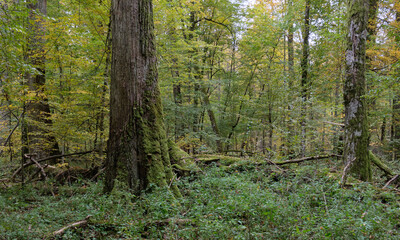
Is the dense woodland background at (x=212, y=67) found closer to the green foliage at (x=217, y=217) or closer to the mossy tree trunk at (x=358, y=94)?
the mossy tree trunk at (x=358, y=94)

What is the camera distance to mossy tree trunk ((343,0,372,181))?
5.31 meters

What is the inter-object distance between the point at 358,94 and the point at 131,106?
524cm

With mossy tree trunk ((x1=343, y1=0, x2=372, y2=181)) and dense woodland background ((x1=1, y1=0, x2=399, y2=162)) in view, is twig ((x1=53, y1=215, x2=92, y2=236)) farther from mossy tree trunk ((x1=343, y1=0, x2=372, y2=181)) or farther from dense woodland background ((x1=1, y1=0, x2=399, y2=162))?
mossy tree trunk ((x1=343, y1=0, x2=372, y2=181))

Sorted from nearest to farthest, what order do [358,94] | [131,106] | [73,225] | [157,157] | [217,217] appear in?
Answer: [73,225] → [217,217] → [131,106] → [157,157] → [358,94]

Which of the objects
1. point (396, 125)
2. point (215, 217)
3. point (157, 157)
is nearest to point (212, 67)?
point (157, 157)

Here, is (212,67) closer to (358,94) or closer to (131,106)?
(358,94)

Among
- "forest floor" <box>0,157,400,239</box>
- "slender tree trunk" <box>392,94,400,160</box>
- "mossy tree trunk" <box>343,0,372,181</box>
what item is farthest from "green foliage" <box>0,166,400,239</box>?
"slender tree trunk" <box>392,94,400,160</box>

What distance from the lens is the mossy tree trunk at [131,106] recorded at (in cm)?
406

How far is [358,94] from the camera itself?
5.35m

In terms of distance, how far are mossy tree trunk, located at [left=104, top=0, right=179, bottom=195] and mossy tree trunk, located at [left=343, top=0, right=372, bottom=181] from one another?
438 cm

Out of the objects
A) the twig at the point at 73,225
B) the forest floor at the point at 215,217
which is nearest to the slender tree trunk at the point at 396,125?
the forest floor at the point at 215,217

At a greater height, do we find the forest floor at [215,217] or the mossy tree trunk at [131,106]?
the mossy tree trunk at [131,106]

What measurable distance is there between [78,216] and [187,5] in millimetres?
10073

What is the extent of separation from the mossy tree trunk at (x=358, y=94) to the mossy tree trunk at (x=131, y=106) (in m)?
4.38
